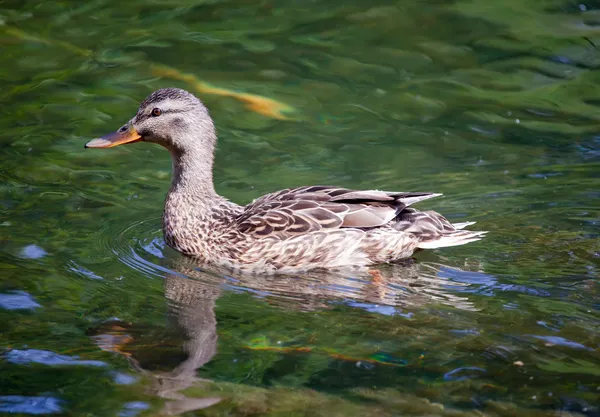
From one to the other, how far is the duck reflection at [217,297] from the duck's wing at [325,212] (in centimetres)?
45

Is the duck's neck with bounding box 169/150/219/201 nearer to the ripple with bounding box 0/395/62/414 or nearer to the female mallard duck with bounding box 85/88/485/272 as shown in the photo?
the female mallard duck with bounding box 85/88/485/272

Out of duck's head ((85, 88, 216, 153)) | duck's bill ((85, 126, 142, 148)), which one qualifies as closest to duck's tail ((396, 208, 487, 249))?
duck's head ((85, 88, 216, 153))

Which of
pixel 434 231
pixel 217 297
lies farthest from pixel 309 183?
pixel 217 297

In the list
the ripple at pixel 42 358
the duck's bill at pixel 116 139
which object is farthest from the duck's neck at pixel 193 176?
the ripple at pixel 42 358

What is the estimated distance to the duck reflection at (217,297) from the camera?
21.6 ft

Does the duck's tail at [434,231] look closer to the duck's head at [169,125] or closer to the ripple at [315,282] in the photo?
the ripple at [315,282]

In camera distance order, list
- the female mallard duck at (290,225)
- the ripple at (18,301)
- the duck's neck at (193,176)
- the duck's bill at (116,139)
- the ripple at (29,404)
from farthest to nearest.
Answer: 1. the duck's neck at (193,176)
2. the duck's bill at (116,139)
3. the female mallard duck at (290,225)
4. the ripple at (18,301)
5. the ripple at (29,404)

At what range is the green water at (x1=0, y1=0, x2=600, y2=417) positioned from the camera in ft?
21.1

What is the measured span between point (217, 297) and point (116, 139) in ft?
7.17

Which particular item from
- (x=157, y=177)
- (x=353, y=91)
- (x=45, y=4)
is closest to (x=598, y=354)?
(x=157, y=177)

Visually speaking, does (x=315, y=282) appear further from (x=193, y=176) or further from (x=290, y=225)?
(x=193, y=176)

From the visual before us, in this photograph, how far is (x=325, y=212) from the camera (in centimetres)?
876

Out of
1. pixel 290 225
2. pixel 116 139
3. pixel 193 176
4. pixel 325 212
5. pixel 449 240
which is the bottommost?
pixel 449 240

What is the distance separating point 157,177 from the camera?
1082 centimetres
